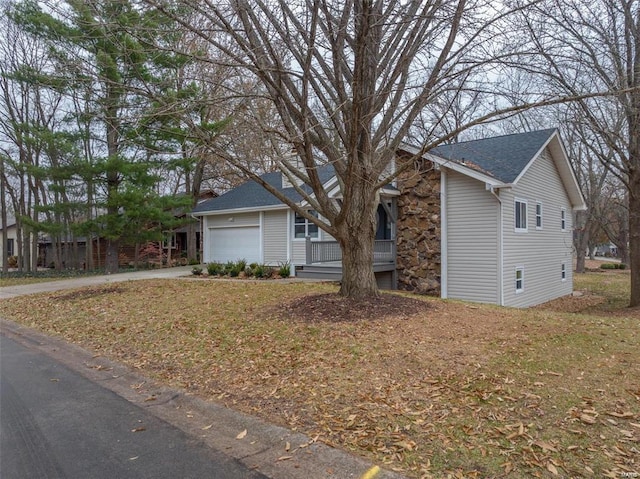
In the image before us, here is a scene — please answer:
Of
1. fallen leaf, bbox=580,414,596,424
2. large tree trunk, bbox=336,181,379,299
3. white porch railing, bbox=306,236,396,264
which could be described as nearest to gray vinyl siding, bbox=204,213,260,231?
white porch railing, bbox=306,236,396,264

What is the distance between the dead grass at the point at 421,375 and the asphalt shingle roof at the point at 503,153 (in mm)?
5588

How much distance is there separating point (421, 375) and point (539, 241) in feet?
40.3

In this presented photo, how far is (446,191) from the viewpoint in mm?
13031

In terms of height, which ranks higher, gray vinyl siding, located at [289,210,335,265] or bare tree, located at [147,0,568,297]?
bare tree, located at [147,0,568,297]

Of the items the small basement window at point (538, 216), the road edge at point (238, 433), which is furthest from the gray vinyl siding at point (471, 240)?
the road edge at point (238, 433)

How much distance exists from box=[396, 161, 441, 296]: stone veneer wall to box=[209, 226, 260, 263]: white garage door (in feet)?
24.1

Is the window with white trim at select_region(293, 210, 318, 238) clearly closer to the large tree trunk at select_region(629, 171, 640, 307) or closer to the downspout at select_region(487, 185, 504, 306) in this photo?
the downspout at select_region(487, 185, 504, 306)

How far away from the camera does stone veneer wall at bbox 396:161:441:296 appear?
13328 millimetres

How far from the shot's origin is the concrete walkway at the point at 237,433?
297cm

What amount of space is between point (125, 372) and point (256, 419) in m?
2.50

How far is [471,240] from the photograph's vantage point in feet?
41.4

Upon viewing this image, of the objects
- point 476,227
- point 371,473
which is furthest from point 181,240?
point 371,473

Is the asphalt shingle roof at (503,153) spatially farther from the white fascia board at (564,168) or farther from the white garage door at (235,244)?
the white garage door at (235,244)

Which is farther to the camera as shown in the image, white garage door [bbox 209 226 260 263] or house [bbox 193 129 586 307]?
white garage door [bbox 209 226 260 263]
